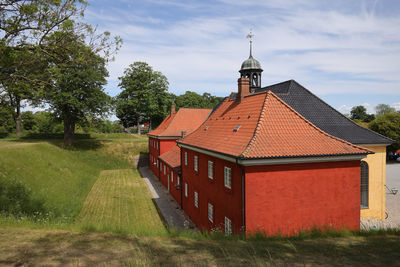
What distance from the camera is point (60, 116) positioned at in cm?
3656

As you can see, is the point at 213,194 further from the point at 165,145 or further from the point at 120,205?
the point at 165,145

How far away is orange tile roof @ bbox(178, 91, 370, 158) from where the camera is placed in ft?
35.0

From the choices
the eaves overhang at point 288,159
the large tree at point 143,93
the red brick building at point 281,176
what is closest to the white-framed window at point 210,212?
the red brick building at point 281,176

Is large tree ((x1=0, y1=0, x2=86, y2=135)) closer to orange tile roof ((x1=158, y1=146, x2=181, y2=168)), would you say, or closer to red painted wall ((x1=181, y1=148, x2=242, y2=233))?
red painted wall ((x1=181, y1=148, x2=242, y2=233))

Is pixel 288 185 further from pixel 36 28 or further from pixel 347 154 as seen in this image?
pixel 36 28

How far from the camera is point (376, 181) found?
645 inches

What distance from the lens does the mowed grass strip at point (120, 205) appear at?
16969 mm

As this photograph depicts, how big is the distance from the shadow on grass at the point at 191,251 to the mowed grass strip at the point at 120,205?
5.06 meters

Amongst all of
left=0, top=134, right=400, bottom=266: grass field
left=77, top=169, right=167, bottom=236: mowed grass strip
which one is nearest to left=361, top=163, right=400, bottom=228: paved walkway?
left=0, top=134, right=400, bottom=266: grass field

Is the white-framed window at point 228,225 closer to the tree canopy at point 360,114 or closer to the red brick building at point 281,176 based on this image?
the red brick building at point 281,176

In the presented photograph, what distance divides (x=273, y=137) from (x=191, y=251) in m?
6.50

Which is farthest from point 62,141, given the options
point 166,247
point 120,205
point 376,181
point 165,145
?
point 376,181

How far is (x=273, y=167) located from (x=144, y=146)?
32797 millimetres

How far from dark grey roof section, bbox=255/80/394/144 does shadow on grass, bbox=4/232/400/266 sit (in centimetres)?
941
